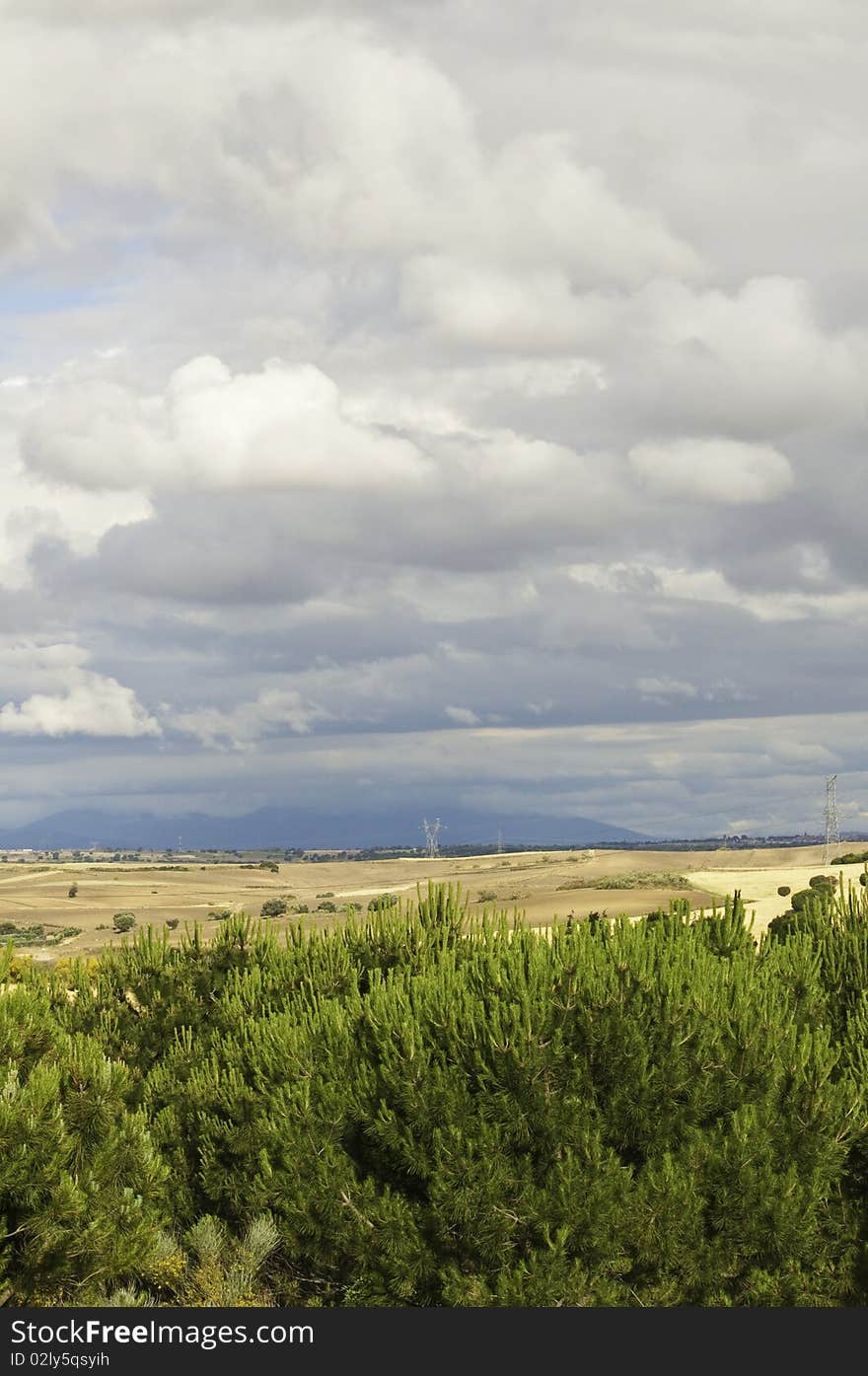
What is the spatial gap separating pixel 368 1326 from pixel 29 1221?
10.7ft

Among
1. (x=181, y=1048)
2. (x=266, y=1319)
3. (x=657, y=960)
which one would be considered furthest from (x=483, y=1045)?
(x=181, y=1048)

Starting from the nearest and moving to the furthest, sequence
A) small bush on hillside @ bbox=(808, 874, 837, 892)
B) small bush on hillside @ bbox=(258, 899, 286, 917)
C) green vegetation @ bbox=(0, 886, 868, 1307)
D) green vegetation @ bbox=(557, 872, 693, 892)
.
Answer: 1. green vegetation @ bbox=(0, 886, 868, 1307)
2. small bush on hillside @ bbox=(808, 874, 837, 892)
3. small bush on hillside @ bbox=(258, 899, 286, 917)
4. green vegetation @ bbox=(557, 872, 693, 892)

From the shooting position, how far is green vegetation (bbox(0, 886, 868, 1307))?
449 inches

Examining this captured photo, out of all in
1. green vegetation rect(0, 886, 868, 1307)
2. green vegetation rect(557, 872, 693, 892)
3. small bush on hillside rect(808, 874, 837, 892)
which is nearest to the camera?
green vegetation rect(0, 886, 868, 1307)

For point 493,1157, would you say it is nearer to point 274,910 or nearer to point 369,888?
point 274,910

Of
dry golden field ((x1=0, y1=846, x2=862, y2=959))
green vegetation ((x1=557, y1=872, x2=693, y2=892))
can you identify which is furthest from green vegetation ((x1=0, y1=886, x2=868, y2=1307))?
green vegetation ((x1=557, y1=872, x2=693, y2=892))

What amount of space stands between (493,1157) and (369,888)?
4775 inches

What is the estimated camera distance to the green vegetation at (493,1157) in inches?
449

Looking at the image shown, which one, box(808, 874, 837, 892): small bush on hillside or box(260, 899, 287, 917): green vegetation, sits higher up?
box(808, 874, 837, 892): small bush on hillside

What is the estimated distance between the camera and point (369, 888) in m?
132

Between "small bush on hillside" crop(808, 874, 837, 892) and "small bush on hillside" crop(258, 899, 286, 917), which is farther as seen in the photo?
"small bush on hillside" crop(258, 899, 286, 917)

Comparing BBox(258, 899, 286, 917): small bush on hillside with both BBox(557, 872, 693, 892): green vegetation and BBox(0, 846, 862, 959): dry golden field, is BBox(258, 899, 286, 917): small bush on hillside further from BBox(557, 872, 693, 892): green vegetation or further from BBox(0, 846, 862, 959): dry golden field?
BBox(557, 872, 693, 892): green vegetation

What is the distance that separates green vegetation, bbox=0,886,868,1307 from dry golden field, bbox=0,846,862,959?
83.8 feet

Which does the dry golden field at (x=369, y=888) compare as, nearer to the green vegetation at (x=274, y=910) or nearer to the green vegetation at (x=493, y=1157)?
the green vegetation at (x=274, y=910)
